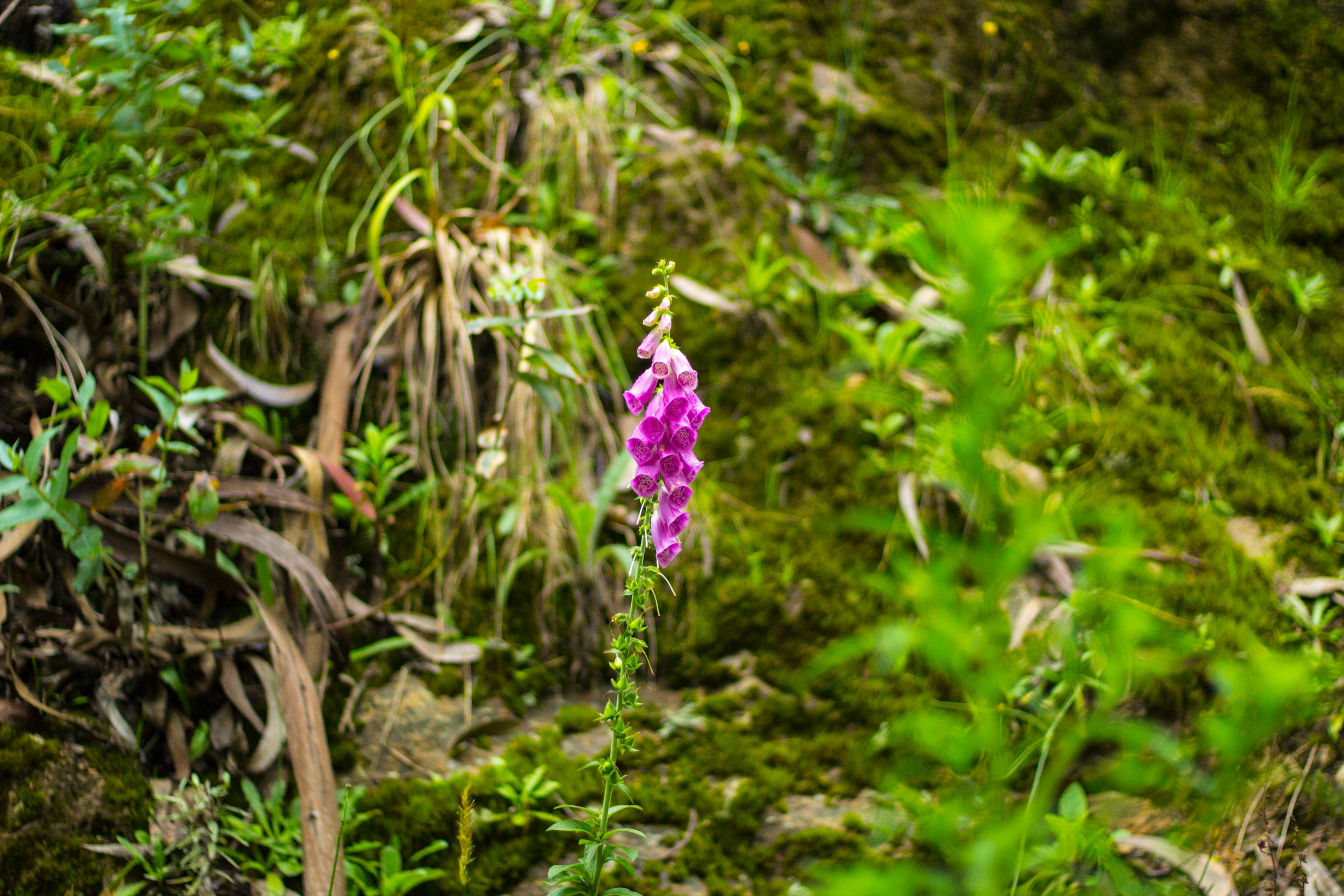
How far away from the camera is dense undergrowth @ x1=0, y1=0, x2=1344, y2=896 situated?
1759mm

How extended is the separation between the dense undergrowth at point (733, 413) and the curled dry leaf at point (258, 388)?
0.11 ft

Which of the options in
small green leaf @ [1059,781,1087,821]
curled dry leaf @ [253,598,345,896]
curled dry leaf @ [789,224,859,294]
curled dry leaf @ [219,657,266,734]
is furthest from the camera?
curled dry leaf @ [789,224,859,294]

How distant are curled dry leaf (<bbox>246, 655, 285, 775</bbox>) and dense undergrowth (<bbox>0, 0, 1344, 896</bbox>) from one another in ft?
0.17

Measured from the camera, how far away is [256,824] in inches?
69.2

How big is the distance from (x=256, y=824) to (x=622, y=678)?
3.38 feet

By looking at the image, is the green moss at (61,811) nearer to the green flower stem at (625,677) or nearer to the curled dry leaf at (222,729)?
the curled dry leaf at (222,729)

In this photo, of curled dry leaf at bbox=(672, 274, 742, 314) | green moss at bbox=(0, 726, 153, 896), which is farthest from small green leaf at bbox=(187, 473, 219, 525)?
curled dry leaf at bbox=(672, 274, 742, 314)

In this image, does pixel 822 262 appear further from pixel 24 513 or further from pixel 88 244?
pixel 24 513

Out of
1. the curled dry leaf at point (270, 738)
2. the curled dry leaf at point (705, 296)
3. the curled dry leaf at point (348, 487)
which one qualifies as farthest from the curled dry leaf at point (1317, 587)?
the curled dry leaf at point (270, 738)

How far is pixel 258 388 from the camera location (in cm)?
231

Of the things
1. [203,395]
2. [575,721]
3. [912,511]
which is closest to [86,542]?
[203,395]

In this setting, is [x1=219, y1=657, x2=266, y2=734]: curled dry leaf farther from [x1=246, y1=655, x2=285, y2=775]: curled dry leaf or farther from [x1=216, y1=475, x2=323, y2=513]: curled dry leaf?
[x1=216, y1=475, x2=323, y2=513]: curled dry leaf

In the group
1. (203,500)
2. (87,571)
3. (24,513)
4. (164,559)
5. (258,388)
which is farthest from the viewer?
(258,388)

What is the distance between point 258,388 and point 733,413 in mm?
1381
